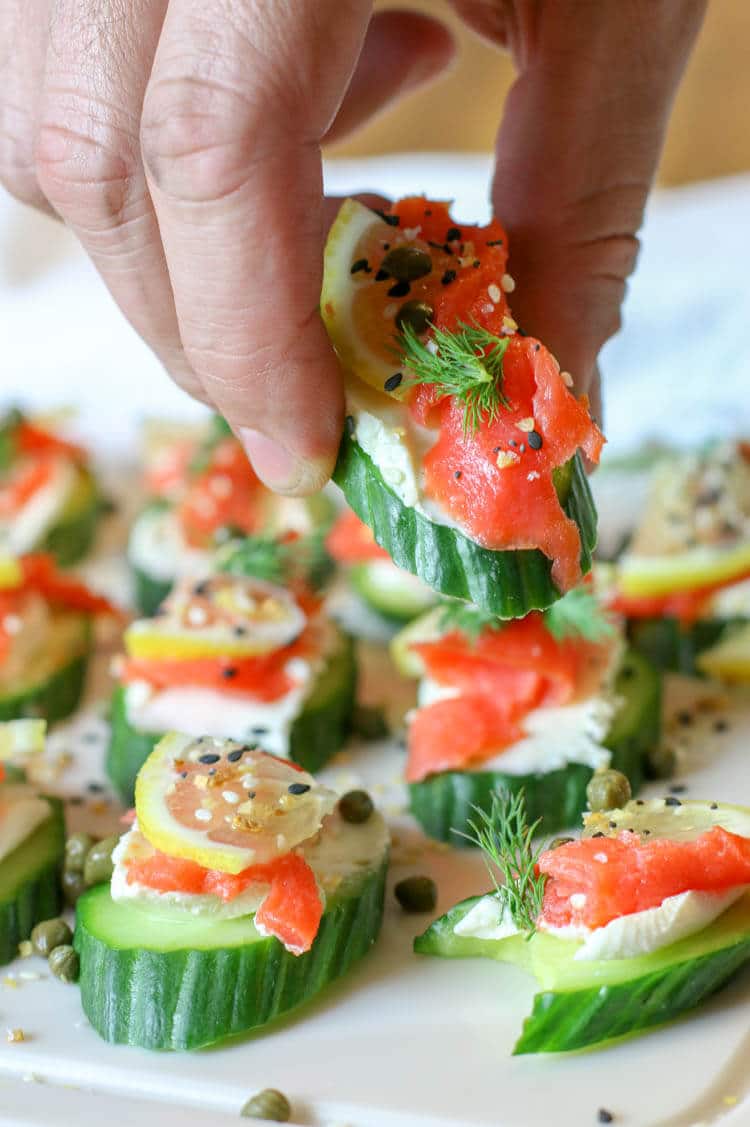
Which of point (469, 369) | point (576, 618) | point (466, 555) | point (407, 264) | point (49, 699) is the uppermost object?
point (407, 264)

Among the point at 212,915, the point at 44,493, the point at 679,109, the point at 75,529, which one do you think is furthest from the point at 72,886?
the point at 679,109

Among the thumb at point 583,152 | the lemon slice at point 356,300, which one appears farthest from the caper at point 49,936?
the thumb at point 583,152

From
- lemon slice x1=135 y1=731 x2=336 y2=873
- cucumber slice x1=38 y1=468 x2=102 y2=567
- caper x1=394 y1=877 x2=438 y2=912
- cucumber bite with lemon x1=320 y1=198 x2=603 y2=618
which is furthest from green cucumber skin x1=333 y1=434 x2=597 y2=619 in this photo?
cucumber slice x1=38 y1=468 x2=102 y2=567

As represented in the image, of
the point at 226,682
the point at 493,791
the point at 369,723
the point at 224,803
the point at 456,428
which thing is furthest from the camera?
the point at 369,723

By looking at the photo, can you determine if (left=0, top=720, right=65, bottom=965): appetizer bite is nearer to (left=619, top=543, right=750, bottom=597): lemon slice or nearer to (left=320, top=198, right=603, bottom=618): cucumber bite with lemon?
(left=320, top=198, right=603, bottom=618): cucumber bite with lemon

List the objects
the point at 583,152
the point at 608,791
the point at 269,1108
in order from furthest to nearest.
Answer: the point at 608,791 → the point at 583,152 → the point at 269,1108

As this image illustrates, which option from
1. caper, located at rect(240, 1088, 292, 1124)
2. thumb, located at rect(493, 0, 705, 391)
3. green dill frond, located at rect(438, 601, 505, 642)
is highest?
thumb, located at rect(493, 0, 705, 391)

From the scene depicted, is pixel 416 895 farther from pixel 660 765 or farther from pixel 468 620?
pixel 660 765
